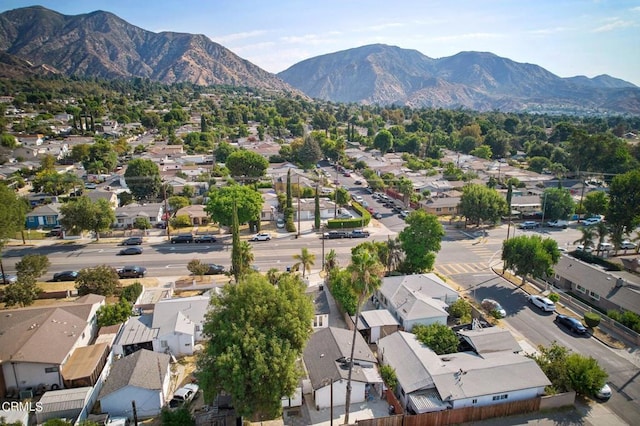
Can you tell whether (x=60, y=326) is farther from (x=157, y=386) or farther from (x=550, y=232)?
(x=550, y=232)

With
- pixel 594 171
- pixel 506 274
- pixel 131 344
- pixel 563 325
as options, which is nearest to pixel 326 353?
pixel 131 344

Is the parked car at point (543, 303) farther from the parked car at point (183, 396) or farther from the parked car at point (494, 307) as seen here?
the parked car at point (183, 396)

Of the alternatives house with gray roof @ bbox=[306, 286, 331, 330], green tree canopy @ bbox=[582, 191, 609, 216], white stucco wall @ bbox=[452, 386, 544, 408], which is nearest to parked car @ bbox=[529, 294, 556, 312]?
white stucco wall @ bbox=[452, 386, 544, 408]

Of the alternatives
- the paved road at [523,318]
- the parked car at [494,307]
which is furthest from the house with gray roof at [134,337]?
the paved road at [523,318]

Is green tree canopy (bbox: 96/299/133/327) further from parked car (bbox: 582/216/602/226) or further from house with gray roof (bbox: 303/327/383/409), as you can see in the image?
parked car (bbox: 582/216/602/226)

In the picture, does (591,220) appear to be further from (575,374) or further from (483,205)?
(575,374)

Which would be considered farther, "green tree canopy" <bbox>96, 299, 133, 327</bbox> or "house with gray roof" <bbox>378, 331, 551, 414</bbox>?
"green tree canopy" <bbox>96, 299, 133, 327</bbox>

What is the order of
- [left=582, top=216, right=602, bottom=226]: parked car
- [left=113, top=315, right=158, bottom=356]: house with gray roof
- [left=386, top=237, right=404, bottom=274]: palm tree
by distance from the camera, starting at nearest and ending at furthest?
[left=113, top=315, right=158, bottom=356]: house with gray roof → [left=386, top=237, right=404, bottom=274]: palm tree → [left=582, top=216, right=602, bottom=226]: parked car

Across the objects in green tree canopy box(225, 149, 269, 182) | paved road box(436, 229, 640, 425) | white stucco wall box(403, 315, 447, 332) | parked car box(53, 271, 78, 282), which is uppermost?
green tree canopy box(225, 149, 269, 182)
